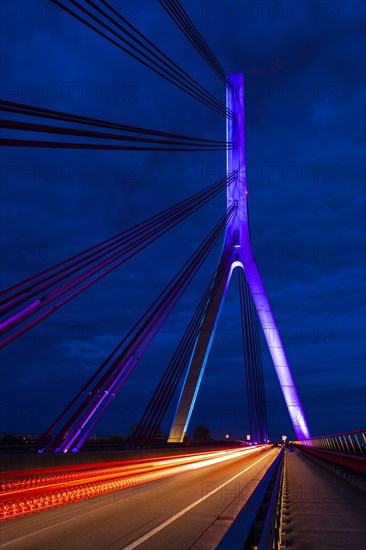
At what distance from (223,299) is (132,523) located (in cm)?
2866

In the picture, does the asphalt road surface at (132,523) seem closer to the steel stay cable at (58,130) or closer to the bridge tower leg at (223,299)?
the steel stay cable at (58,130)

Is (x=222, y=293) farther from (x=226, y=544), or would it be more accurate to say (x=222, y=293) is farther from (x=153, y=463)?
(x=226, y=544)

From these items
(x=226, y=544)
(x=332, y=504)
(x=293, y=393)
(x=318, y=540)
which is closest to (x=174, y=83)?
(x=332, y=504)

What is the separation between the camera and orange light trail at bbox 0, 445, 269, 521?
1129 cm

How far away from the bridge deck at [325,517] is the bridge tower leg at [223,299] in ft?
69.6

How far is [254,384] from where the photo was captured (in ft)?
172

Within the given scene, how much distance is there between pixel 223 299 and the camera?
38.2m

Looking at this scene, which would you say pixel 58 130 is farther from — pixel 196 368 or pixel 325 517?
pixel 196 368

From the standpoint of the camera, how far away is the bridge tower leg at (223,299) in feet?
121

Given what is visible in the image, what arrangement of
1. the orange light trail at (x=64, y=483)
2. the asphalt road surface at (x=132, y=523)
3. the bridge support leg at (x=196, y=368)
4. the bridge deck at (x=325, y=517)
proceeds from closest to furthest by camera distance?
the bridge deck at (x=325, y=517)
the asphalt road surface at (x=132, y=523)
the orange light trail at (x=64, y=483)
the bridge support leg at (x=196, y=368)

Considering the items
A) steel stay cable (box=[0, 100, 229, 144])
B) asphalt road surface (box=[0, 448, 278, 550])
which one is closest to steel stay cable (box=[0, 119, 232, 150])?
steel stay cable (box=[0, 100, 229, 144])

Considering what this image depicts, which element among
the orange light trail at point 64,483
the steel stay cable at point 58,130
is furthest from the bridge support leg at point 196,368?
the steel stay cable at point 58,130

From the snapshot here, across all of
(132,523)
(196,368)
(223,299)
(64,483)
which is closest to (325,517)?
(132,523)

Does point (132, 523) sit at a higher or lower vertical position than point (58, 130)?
lower
